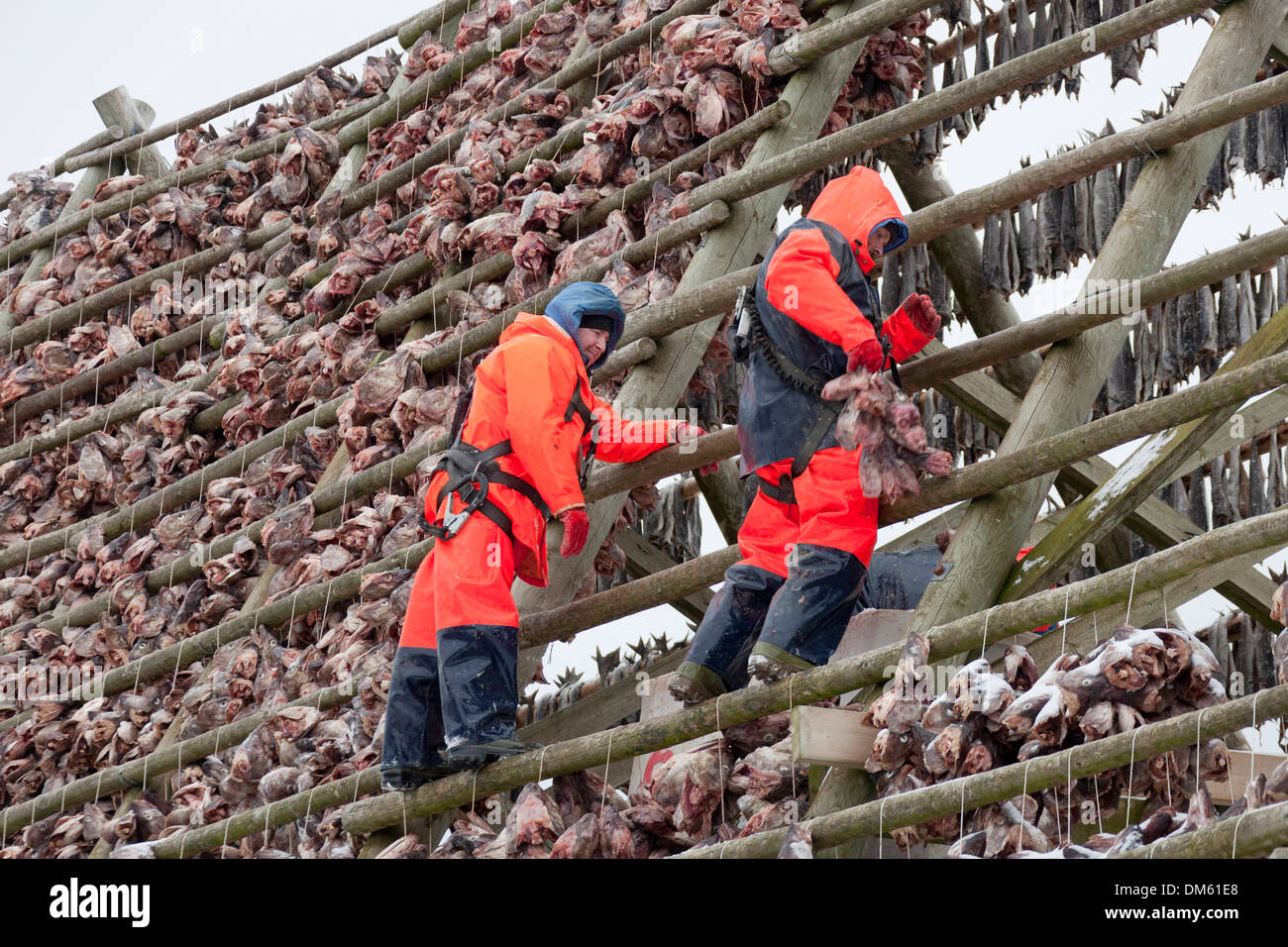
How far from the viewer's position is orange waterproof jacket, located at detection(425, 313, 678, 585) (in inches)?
248

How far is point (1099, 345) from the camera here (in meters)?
6.17

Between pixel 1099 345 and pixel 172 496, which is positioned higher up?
pixel 172 496

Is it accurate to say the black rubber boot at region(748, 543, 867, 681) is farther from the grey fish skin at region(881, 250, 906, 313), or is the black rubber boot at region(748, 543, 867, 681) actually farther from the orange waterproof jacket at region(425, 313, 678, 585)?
the grey fish skin at region(881, 250, 906, 313)

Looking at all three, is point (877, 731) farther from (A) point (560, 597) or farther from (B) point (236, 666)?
(B) point (236, 666)

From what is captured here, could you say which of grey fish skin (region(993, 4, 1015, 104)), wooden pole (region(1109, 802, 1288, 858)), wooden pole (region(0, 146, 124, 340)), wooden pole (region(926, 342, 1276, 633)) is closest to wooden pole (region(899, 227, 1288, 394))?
wooden pole (region(926, 342, 1276, 633))

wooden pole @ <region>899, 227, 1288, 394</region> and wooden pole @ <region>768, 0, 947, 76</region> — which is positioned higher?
wooden pole @ <region>768, 0, 947, 76</region>

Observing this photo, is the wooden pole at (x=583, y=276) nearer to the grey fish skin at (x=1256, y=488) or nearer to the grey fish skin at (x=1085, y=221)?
the grey fish skin at (x=1085, y=221)

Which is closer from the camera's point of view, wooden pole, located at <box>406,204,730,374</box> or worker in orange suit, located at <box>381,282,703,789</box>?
worker in orange suit, located at <box>381,282,703,789</box>

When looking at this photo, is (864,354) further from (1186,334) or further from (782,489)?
(1186,334)

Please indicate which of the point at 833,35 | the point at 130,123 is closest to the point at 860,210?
the point at 833,35

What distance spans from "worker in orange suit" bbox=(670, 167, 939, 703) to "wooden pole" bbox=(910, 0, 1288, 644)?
322 mm

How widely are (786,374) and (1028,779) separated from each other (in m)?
1.84

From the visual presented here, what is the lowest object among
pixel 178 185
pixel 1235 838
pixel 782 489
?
pixel 1235 838
